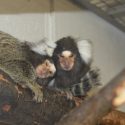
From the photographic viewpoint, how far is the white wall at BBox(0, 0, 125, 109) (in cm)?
89

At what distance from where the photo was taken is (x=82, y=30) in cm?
115

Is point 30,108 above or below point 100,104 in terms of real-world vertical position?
below

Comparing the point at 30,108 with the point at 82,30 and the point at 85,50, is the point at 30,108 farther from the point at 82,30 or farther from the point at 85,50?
the point at 82,30

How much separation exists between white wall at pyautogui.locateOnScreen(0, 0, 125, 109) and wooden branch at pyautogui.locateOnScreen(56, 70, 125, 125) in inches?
26.4

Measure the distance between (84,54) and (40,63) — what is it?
0.12 m

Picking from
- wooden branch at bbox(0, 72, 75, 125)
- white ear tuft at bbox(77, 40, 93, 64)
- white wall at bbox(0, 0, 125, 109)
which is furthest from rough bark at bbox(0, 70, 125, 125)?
white wall at bbox(0, 0, 125, 109)

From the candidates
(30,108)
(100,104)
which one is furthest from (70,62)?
(100,104)

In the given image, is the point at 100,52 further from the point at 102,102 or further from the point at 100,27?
the point at 102,102

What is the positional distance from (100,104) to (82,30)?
97 cm

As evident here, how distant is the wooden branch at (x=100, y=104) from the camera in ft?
0.59

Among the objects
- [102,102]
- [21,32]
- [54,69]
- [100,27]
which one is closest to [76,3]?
[100,27]

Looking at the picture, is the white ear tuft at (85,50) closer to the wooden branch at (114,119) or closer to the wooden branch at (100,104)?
the wooden branch at (114,119)

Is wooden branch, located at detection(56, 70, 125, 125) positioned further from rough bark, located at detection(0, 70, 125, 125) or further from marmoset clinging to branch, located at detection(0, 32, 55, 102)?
marmoset clinging to branch, located at detection(0, 32, 55, 102)

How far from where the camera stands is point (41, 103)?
2.25 ft
